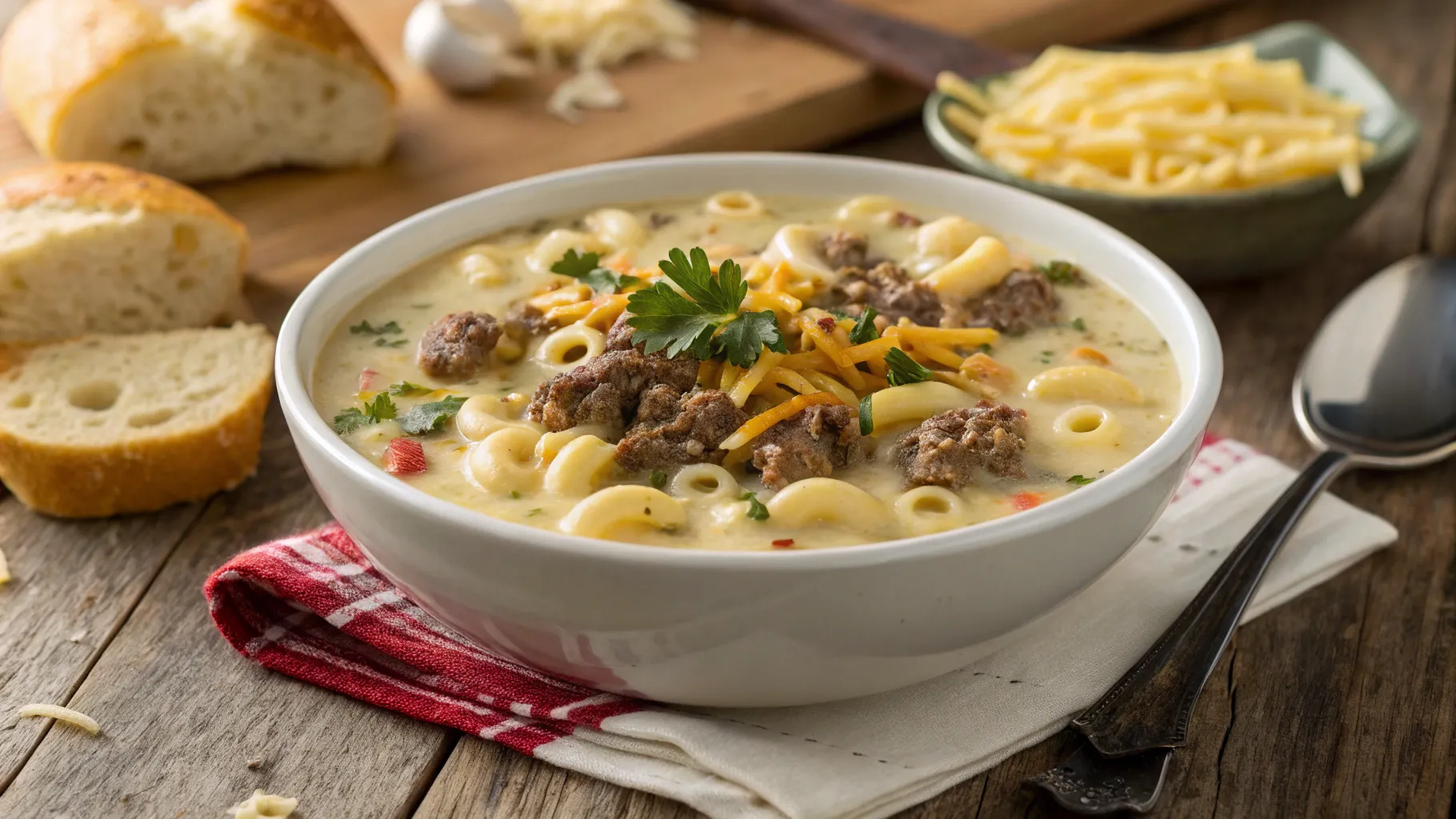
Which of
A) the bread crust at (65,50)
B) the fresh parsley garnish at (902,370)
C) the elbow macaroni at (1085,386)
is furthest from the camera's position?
the bread crust at (65,50)

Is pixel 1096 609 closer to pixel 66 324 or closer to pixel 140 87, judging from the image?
pixel 66 324

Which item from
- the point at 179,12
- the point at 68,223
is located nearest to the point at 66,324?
the point at 68,223

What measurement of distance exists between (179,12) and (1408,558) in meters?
4.17

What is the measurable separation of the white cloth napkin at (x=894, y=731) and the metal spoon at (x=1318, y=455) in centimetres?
8

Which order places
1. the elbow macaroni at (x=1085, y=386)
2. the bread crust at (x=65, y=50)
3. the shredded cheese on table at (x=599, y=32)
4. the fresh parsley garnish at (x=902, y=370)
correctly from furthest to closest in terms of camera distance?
the shredded cheese on table at (x=599, y=32)
the bread crust at (x=65, y=50)
the elbow macaroni at (x=1085, y=386)
the fresh parsley garnish at (x=902, y=370)

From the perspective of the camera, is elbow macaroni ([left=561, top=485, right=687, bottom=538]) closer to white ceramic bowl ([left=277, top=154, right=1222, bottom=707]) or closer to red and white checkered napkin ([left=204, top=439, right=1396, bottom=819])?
Answer: white ceramic bowl ([left=277, top=154, right=1222, bottom=707])

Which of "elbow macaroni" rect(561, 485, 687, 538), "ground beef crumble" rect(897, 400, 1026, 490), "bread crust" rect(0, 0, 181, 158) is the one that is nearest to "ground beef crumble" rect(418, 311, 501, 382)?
"elbow macaroni" rect(561, 485, 687, 538)

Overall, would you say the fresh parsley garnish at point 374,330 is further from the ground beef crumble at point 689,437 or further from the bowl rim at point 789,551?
the ground beef crumble at point 689,437


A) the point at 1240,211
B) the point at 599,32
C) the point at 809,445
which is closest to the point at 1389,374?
the point at 1240,211

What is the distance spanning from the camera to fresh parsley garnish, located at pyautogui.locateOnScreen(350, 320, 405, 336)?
3227 millimetres

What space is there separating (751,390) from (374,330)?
0.99 m

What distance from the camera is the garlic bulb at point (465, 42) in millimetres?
5273

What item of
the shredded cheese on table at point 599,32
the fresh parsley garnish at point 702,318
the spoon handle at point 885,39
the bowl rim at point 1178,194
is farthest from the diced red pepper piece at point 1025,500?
the shredded cheese on table at point 599,32

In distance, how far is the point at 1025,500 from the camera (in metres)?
2.66
